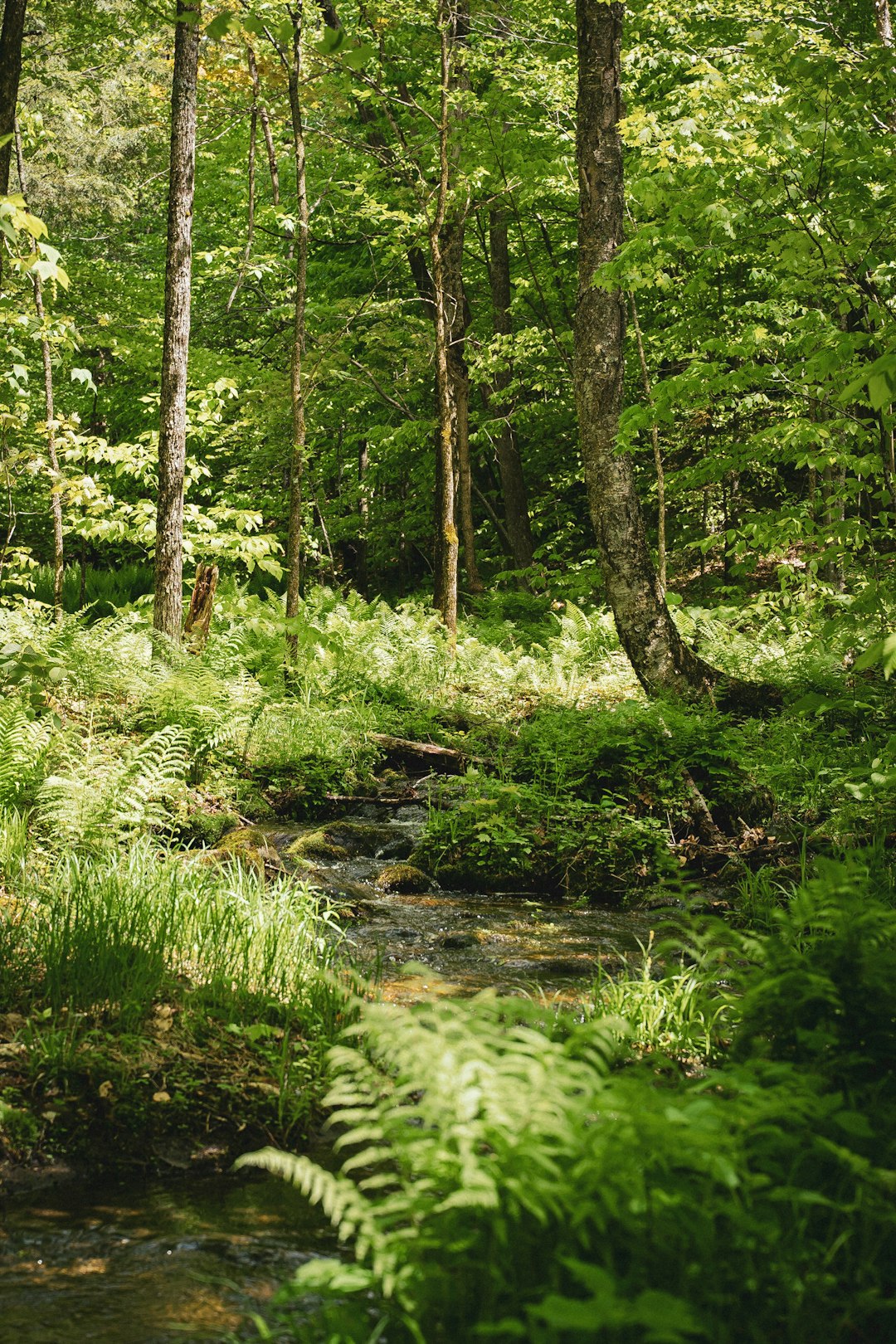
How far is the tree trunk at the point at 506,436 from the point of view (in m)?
16.8

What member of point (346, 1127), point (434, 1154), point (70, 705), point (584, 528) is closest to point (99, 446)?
point (70, 705)

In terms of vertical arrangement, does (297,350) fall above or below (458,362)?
below

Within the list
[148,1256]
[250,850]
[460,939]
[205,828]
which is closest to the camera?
[148,1256]

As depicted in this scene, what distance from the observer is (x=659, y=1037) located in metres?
3.78

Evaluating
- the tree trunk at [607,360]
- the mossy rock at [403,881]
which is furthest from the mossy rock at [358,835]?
the tree trunk at [607,360]

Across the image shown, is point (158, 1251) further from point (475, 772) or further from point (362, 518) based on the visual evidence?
point (362, 518)

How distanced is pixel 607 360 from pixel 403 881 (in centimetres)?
427

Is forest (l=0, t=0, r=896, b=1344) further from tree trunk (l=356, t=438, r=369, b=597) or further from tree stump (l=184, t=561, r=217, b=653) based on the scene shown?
tree trunk (l=356, t=438, r=369, b=597)

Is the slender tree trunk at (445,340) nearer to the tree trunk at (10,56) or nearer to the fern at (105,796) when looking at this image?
the tree trunk at (10,56)

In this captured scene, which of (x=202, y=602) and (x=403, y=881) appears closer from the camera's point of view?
(x=403, y=881)

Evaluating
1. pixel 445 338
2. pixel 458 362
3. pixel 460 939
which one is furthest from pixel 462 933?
pixel 458 362

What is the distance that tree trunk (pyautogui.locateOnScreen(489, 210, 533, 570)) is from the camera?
1684 centimetres

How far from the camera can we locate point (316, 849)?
705 centimetres

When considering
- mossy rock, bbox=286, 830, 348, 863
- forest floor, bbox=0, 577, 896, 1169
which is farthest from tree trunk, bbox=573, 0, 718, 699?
mossy rock, bbox=286, 830, 348, 863
